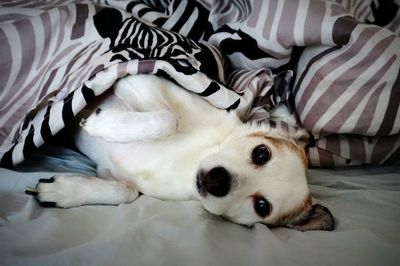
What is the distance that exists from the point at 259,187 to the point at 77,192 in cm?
54

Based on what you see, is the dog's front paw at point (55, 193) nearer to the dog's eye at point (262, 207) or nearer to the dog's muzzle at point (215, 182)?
the dog's muzzle at point (215, 182)

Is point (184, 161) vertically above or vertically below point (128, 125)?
below

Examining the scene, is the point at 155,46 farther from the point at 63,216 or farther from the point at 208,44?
the point at 63,216

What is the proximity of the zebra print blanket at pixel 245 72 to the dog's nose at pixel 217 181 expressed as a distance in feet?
0.91

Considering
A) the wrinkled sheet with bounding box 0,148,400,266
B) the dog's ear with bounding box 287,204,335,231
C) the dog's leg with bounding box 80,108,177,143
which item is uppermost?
the dog's leg with bounding box 80,108,177,143

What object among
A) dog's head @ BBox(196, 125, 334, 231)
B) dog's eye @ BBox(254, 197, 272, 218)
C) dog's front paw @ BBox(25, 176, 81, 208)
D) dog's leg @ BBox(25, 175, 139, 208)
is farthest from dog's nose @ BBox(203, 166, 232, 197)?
dog's front paw @ BBox(25, 176, 81, 208)

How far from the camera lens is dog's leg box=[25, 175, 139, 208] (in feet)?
3.15

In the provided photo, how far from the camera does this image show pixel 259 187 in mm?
1087

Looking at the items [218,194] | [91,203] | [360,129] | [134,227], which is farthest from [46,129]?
[360,129]

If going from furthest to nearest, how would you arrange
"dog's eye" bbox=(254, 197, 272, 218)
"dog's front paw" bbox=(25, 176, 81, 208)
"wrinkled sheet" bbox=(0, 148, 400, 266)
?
"dog's eye" bbox=(254, 197, 272, 218), "dog's front paw" bbox=(25, 176, 81, 208), "wrinkled sheet" bbox=(0, 148, 400, 266)

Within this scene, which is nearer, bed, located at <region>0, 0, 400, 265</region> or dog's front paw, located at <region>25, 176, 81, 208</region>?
bed, located at <region>0, 0, 400, 265</region>

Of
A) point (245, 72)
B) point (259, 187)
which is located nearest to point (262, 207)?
point (259, 187)

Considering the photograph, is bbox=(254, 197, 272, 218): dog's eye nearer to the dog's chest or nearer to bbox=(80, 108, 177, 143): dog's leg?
the dog's chest

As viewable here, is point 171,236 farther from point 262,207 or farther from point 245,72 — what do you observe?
point 245,72
